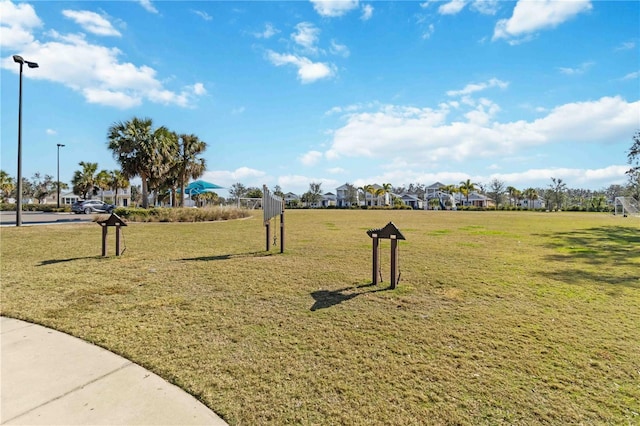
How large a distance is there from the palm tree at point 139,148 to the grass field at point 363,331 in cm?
1530

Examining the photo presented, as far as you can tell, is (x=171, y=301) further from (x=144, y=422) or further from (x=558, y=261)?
(x=558, y=261)

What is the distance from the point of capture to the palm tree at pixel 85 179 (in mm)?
45094

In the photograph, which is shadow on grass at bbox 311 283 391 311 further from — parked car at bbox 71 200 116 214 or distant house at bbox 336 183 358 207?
distant house at bbox 336 183 358 207

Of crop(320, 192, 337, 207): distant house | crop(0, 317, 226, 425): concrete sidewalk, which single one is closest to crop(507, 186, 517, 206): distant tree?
crop(320, 192, 337, 207): distant house

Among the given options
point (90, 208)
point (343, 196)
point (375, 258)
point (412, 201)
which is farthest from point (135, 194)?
point (375, 258)

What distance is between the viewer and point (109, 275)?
6348mm

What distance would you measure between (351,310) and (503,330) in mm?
1804

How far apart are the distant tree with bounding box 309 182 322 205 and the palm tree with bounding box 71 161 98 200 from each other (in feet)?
146

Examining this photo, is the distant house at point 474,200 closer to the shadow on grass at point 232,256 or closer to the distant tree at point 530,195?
the distant tree at point 530,195

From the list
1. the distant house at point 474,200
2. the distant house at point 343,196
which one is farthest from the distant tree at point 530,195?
the distant house at point 343,196

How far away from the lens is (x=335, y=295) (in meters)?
5.20

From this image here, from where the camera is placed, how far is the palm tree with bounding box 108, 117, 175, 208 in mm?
21812

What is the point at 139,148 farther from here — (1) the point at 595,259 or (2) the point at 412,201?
(2) the point at 412,201

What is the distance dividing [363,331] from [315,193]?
258 feet
